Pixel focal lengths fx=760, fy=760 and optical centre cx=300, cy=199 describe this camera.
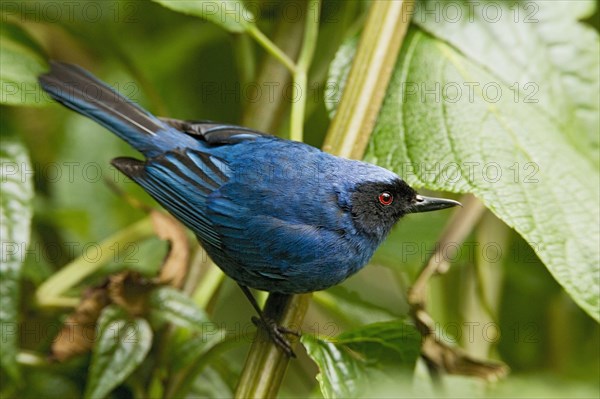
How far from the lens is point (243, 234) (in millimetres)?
2670

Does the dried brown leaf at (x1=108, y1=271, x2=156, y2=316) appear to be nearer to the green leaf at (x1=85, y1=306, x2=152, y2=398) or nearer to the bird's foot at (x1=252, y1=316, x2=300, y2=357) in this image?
the green leaf at (x1=85, y1=306, x2=152, y2=398)

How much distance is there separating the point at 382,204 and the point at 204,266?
76 centimetres

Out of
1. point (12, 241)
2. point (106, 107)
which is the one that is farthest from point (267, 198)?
point (12, 241)

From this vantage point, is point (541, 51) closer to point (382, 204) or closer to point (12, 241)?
point (382, 204)

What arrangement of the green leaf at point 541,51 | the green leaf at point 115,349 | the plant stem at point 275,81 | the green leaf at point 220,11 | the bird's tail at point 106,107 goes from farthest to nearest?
the plant stem at point 275,81 → the bird's tail at point 106,107 → the green leaf at point 541,51 → the green leaf at point 220,11 → the green leaf at point 115,349

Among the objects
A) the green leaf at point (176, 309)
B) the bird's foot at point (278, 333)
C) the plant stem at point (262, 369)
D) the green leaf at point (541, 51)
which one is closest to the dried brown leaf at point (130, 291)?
the green leaf at point (176, 309)

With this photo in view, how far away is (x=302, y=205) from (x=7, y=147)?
102 centimetres

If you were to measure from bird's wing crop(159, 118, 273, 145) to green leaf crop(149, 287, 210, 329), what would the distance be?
2.07 feet

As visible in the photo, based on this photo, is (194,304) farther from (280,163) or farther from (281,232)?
(280,163)

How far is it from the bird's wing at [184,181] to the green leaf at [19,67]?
0.37m

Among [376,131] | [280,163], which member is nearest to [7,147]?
[280,163]

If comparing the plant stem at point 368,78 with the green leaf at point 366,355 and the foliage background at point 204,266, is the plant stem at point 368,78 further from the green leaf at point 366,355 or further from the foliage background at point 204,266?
the green leaf at point 366,355

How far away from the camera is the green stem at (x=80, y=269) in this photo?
266 cm

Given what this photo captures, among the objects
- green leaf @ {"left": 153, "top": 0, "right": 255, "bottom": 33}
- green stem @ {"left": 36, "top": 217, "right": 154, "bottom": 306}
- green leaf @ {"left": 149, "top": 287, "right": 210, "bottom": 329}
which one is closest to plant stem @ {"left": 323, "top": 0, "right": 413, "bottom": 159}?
green leaf @ {"left": 153, "top": 0, "right": 255, "bottom": 33}
